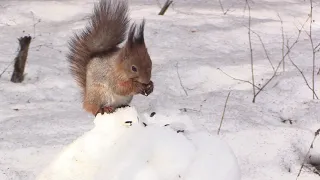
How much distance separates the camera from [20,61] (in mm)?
3600

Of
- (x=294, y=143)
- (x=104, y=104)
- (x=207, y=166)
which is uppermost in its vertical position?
(x=207, y=166)

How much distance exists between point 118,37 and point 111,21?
0.07 m

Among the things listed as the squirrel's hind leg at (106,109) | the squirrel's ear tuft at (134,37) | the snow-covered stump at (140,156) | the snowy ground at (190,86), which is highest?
the squirrel's ear tuft at (134,37)

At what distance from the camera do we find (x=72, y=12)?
501cm

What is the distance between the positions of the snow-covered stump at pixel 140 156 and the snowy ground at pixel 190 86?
0.20 metres

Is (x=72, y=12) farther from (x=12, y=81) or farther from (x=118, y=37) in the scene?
(x=118, y=37)

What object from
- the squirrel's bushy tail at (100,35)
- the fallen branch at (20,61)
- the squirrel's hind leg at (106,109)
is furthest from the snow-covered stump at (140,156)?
the fallen branch at (20,61)

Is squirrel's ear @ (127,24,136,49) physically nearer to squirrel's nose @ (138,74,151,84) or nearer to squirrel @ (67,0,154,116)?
squirrel @ (67,0,154,116)

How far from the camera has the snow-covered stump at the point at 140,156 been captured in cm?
140

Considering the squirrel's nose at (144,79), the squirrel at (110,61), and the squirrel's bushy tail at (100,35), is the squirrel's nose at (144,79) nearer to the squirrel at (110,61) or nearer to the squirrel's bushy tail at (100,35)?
the squirrel at (110,61)

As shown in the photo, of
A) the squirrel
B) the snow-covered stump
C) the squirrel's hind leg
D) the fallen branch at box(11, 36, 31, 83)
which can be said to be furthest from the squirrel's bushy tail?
the fallen branch at box(11, 36, 31, 83)

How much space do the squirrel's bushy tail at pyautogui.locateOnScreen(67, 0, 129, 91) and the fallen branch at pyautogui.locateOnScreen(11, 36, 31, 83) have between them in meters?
1.67

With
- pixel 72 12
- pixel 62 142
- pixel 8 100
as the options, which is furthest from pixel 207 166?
pixel 72 12

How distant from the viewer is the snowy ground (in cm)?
284
